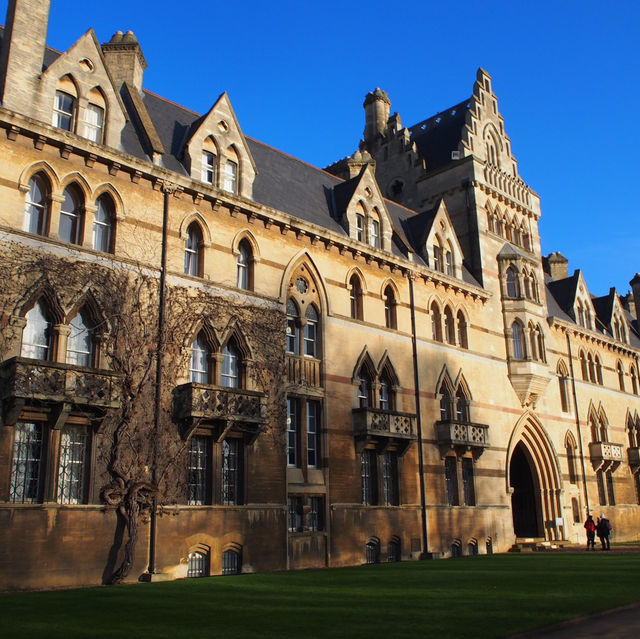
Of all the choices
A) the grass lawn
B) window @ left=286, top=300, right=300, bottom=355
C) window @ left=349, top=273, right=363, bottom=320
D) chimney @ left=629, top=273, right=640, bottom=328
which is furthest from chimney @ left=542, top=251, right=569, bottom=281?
the grass lawn

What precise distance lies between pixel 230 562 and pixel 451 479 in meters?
12.3

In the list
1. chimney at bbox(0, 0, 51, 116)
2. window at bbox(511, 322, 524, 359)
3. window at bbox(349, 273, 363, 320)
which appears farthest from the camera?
window at bbox(511, 322, 524, 359)

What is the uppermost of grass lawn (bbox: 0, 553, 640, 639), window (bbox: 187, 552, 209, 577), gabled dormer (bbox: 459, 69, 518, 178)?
gabled dormer (bbox: 459, 69, 518, 178)

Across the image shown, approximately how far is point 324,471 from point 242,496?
380 centimetres

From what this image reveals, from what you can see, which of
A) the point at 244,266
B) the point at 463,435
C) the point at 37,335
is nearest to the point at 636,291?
the point at 463,435

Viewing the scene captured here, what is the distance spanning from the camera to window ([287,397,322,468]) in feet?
82.5

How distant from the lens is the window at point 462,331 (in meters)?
33.7

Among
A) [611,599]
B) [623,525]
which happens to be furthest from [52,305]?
[623,525]

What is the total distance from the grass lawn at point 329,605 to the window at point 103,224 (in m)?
9.50

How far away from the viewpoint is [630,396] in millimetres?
46938

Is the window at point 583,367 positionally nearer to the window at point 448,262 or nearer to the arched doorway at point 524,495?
the arched doorway at point 524,495

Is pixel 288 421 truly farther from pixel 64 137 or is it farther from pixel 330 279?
pixel 64 137

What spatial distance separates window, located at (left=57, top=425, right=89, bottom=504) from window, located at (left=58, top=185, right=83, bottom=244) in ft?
17.6

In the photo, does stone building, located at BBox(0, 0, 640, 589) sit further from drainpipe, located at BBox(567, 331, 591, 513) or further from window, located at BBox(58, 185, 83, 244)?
drainpipe, located at BBox(567, 331, 591, 513)
